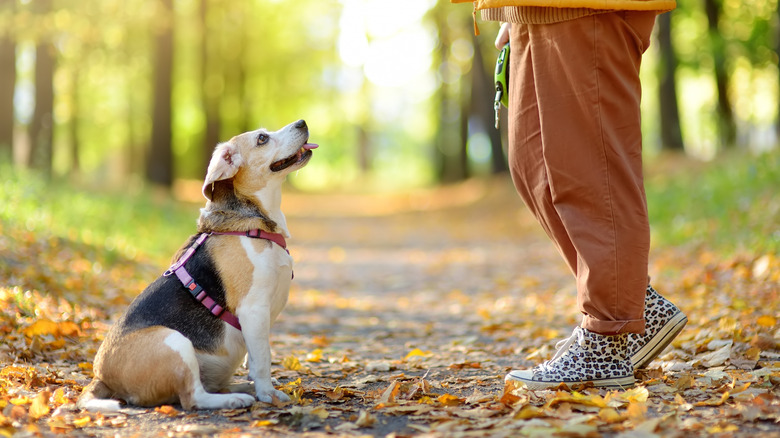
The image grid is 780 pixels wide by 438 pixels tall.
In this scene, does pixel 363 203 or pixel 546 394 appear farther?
pixel 363 203

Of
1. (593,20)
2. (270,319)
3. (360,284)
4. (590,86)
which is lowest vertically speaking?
(360,284)

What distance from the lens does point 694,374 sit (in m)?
4.04

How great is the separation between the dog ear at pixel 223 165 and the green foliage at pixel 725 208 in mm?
5731

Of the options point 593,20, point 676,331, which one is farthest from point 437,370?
point 593,20

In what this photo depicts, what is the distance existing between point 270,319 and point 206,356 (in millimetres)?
410

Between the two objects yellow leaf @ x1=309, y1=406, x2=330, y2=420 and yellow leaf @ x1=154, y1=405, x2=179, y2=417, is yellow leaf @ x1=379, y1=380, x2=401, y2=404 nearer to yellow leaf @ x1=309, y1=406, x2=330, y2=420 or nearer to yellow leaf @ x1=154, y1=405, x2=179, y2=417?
→ yellow leaf @ x1=309, y1=406, x2=330, y2=420

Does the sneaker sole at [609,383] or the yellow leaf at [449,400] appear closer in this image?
the yellow leaf at [449,400]

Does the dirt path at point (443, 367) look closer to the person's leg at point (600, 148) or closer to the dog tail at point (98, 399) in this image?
the dog tail at point (98, 399)

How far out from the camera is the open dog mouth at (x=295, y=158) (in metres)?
4.44

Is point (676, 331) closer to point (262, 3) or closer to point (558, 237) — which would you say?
point (558, 237)

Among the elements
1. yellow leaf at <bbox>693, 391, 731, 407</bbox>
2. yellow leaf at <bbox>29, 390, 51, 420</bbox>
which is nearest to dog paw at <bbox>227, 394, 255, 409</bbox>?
yellow leaf at <bbox>29, 390, 51, 420</bbox>

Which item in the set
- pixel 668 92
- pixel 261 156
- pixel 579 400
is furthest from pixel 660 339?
pixel 668 92

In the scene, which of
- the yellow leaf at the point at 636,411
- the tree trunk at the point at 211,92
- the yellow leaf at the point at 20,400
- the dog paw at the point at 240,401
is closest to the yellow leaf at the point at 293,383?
the dog paw at the point at 240,401

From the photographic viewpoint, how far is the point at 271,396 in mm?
3926
